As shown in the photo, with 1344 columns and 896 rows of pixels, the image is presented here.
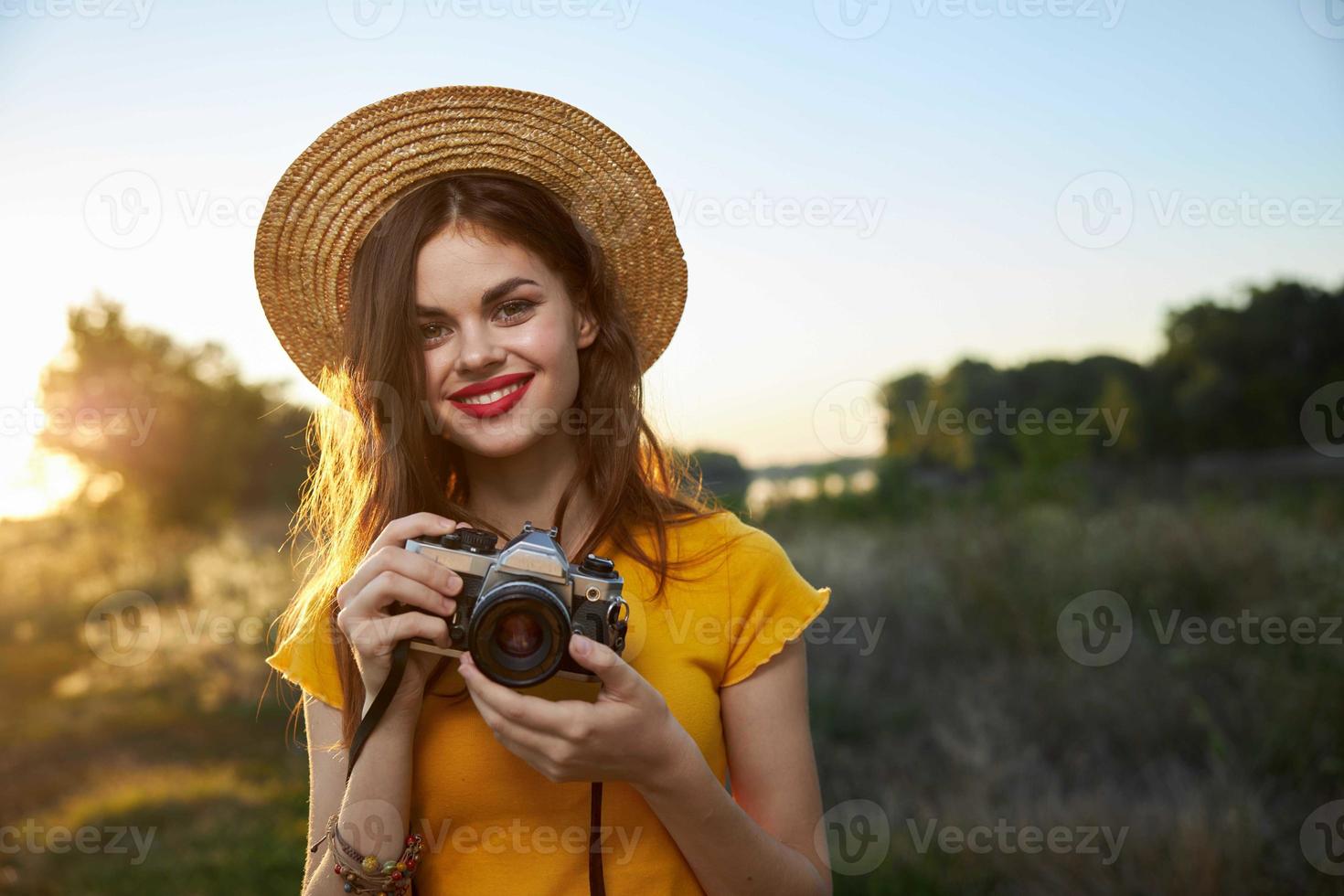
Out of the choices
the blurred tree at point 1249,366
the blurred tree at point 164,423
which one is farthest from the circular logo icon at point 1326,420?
the blurred tree at point 164,423

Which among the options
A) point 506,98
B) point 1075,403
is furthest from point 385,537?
point 1075,403

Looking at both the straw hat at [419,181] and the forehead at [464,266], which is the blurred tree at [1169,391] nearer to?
the straw hat at [419,181]

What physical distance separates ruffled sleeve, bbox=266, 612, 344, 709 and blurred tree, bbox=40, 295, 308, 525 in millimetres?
12945

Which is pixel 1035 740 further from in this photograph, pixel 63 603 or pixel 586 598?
pixel 63 603

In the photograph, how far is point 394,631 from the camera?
60.3 inches

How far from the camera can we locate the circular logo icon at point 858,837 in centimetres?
387

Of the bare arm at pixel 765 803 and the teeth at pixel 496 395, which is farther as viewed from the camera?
the teeth at pixel 496 395

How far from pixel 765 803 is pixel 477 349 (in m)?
0.94

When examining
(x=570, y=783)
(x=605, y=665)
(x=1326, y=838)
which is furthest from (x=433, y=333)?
(x=1326, y=838)

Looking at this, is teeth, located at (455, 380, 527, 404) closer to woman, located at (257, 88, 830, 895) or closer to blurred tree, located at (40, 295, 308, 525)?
woman, located at (257, 88, 830, 895)

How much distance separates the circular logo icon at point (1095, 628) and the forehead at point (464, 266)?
434cm

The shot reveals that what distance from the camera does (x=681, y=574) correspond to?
181 centimetres

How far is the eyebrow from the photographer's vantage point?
67.6 inches

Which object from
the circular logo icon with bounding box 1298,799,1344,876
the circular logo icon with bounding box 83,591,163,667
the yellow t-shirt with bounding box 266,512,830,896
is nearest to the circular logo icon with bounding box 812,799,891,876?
the circular logo icon with bounding box 1298,799,1344,876
